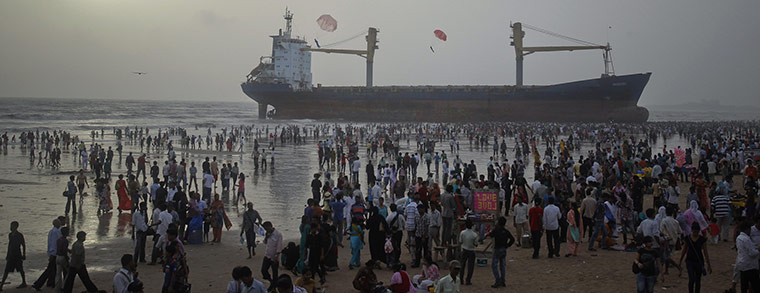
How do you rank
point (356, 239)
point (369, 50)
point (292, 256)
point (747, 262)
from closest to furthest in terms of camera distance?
1. point (747, 262)
2. point (292, 256)
3. point (356, 239)
4. point (369, 50)

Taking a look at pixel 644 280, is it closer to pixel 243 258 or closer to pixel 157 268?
pixel 243 258

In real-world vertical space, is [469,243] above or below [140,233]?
above

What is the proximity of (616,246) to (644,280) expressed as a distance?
12.3ft

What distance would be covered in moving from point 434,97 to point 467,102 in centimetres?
431

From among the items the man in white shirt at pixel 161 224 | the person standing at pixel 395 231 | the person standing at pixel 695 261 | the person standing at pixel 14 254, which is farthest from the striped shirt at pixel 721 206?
the person standing at pixel 14 254

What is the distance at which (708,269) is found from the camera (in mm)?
8430

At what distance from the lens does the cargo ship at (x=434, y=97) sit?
63.8 meters

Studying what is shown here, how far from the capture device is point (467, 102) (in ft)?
231

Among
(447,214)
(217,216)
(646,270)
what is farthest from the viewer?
(217,216)

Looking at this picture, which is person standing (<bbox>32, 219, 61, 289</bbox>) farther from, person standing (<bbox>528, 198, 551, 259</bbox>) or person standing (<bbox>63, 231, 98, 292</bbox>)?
person standing (<bbox>528, 198, 551, 259</bbox>)

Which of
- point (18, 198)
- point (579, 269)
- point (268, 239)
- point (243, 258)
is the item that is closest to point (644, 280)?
point (579, 269)

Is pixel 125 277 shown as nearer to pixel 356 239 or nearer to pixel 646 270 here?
pixel 356 239

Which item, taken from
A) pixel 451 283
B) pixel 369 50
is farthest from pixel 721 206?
pixel 369 50

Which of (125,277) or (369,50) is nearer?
(125,277)
